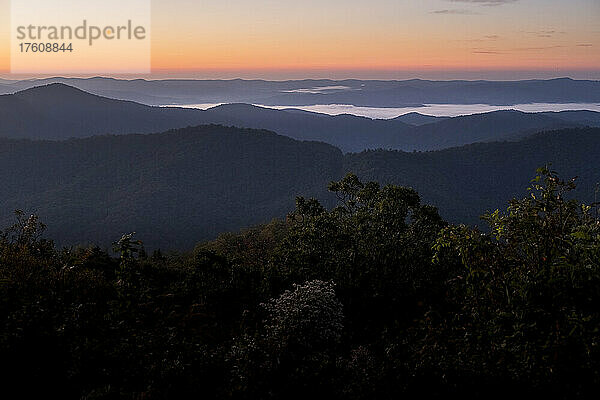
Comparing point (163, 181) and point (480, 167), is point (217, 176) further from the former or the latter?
point (480, 167)

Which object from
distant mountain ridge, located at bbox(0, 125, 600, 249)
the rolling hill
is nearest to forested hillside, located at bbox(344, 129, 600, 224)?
distant mountain ridge, located at bbox(0, 125, 600, 249)

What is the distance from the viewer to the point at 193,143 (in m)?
138

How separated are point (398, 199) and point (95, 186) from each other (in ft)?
366

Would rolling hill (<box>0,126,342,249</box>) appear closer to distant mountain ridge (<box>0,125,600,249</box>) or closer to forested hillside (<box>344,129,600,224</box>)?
distant mountain ridge (<box>0,125,600,249</box>)

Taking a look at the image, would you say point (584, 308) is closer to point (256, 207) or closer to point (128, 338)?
point (128, 338)

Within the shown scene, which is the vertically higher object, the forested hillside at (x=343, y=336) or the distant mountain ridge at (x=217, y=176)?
the forested hillside at (x=343, y=336)

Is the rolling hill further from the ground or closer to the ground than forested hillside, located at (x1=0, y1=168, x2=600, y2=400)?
closer to the ground

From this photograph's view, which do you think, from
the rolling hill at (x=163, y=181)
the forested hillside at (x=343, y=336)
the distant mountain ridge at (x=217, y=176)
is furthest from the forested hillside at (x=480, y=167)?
the forested hillside at (x=343, y=336)

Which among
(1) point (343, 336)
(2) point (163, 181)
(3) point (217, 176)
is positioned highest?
(1) point (343, 336)

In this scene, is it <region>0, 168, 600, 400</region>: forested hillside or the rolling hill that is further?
the rolling hill

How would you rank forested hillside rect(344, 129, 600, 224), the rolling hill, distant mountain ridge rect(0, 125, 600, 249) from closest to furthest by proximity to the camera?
the rolling hill, distant mountain ridge rect(0, 125, 600, 249), forested hillside rect(344, 129, 600, 224)

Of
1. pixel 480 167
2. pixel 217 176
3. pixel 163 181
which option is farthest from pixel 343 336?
pixel 480 167

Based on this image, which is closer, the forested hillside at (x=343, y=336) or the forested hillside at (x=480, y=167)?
the forested hillside at (x=343, y=336)

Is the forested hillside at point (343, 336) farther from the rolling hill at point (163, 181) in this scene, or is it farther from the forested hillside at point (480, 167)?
the forested hillside at point (480, 167)
